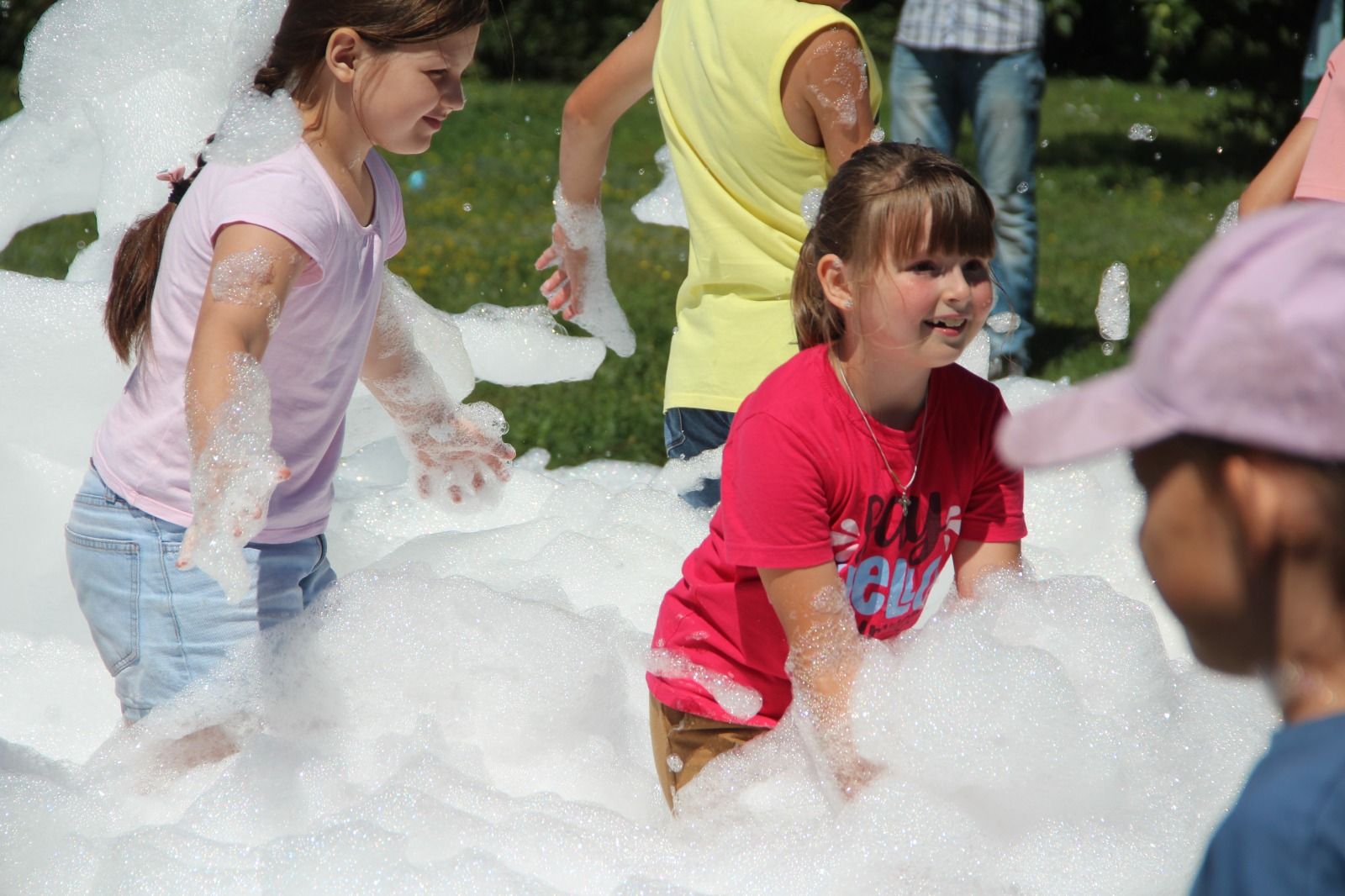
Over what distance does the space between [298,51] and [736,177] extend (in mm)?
797

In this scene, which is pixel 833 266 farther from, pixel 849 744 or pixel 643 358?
pixel 643 358

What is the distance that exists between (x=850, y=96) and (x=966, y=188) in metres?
A: 0.53

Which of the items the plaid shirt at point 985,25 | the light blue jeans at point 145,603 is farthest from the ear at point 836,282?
the plaid shirt at point 985,25

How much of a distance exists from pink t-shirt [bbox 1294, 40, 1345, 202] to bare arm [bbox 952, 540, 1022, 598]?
3.24ft

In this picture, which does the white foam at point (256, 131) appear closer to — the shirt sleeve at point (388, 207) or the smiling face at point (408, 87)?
the smiling face at point (408, 87)

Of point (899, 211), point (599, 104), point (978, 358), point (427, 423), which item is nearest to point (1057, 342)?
point (978, 358)

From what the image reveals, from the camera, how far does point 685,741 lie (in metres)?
2.18

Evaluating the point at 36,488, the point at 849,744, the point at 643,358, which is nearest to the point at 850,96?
the point at 849,744

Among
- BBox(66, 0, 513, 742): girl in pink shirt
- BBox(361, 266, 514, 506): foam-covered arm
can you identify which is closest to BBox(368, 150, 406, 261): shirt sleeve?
BBox(66, 0, 513, 742): girl in pink shirt

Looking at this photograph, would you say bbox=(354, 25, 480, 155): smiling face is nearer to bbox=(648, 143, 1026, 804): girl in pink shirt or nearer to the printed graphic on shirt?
bbox=(648, 143, 1026, 804): girl in pink shirt

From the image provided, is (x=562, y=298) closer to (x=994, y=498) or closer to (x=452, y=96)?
(x=452, y=96)

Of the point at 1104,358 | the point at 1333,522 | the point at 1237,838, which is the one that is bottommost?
the point at 1104,358

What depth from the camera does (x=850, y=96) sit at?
2.52m

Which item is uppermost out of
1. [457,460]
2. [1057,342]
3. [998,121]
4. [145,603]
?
[145,603]
